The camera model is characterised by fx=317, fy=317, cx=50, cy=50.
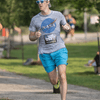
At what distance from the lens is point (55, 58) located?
6.13m

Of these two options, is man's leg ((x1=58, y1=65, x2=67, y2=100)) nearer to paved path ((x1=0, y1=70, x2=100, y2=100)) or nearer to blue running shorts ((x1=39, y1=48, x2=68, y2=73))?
blue running shorts ((x1=39, y1=48, x2=68, y2=73))

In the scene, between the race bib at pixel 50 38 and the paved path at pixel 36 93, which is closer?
the race bib at pixel 50 38

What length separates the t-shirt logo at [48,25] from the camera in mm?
6000

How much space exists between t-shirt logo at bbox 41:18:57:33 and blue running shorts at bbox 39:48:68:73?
0.45 m

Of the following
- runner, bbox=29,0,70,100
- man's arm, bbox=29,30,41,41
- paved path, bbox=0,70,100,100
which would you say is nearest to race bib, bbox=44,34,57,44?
runner, bbox=29,0,70,100

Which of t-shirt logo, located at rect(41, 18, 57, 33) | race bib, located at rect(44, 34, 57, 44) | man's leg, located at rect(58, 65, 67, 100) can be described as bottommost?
man's leg, located at rect(58, 65, 67, 100)

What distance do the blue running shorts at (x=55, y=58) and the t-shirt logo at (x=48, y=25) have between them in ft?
1.46

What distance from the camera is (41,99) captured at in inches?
259

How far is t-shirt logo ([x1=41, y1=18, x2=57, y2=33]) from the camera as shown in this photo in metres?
6.00

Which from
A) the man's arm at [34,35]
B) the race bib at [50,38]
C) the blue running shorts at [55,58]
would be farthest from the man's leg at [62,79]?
the man's arm at [34,35]

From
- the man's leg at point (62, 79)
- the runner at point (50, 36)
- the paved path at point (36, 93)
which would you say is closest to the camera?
the man's leg at point (62, 79)

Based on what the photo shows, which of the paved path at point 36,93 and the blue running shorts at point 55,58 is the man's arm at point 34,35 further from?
the paved path at point 36,93

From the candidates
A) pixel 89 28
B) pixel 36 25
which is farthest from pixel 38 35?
pixel 89 28

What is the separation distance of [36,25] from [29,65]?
30.5 ft
